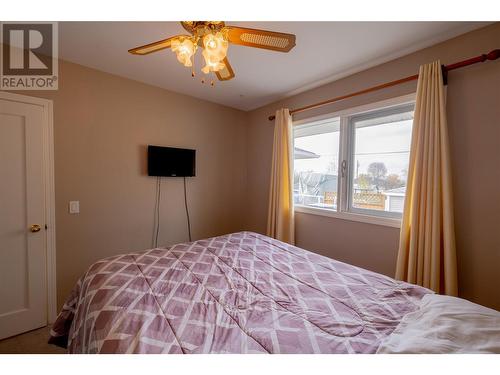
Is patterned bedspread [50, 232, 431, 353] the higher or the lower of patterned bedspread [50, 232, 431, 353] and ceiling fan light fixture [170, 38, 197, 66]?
the lower

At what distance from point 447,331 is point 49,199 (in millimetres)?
2846

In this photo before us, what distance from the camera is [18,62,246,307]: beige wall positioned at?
2.10m

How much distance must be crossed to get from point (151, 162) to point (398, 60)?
8.68 ft

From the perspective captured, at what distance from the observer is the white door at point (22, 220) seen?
71.6 inches

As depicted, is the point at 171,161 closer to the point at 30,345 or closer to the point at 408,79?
the point at 30,345

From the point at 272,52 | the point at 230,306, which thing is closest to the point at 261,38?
the point at 272,52

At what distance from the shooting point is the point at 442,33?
165 cm

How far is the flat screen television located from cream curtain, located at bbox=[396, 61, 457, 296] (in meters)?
2.32

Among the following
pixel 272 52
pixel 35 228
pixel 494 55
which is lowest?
pixel 35 228

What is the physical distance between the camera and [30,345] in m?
1.79

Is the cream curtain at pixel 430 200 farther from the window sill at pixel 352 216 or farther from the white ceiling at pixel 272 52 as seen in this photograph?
the white ceiling at pixel 272 52

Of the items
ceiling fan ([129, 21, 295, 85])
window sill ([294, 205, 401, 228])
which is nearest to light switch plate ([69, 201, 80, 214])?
ceiling fan ([129, 21, 295, 85])

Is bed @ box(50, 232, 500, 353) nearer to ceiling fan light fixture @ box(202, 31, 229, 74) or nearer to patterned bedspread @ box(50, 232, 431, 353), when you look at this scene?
patterned bedspread @ box(50, 232, 431, 353)
